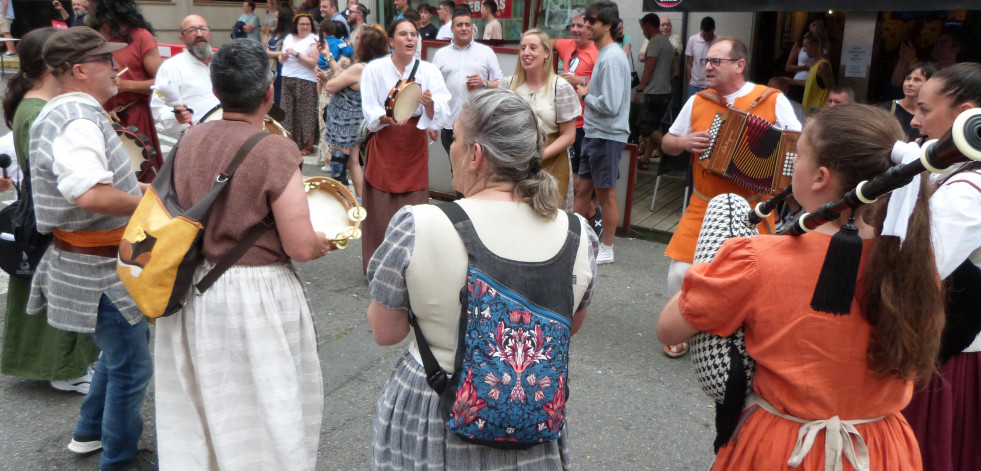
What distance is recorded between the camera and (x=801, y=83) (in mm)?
8062

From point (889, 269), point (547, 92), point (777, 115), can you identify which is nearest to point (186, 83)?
point (547, 92)

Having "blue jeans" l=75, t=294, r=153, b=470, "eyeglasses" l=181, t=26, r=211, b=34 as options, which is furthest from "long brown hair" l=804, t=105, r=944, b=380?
"eyeglasses" l=181, t=26, r=211, b=34

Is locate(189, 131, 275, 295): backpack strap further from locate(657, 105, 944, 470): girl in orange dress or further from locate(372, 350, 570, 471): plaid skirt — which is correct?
locate(657, 105, 944, 470): girl in orange dress

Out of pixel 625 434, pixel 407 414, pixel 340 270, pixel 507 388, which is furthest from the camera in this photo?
pixel 340 270

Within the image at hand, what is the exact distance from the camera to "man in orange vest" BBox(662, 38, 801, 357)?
399 cm

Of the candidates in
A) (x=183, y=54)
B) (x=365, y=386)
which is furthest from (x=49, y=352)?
(x=183, y=54)

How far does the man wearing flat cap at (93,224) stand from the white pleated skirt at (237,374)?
0.51 meters

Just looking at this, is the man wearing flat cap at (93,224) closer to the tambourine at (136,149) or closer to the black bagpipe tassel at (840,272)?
the tambourine at (136,149)

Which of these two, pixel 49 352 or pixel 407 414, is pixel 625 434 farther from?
pixel 49 352

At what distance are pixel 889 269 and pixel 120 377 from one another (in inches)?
106

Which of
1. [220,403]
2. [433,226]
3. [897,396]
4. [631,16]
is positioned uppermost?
[631,16]

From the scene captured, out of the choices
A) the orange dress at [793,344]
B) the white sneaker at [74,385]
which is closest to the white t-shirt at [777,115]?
the orange dress at [793,344]

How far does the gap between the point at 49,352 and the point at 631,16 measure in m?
7.94

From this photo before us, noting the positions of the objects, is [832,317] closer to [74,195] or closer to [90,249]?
[74,195]
